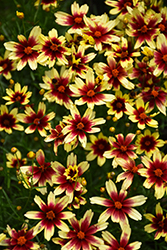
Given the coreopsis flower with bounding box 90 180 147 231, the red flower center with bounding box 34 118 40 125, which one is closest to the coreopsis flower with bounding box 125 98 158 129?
the coreopsis flower with bounding box 90 180 147 231

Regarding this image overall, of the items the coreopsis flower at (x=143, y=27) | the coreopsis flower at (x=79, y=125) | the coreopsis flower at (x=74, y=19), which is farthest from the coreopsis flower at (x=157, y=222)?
the coreopsis flower at (x=74, y=19)

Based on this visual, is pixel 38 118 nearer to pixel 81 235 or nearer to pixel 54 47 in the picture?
pixel 54 47

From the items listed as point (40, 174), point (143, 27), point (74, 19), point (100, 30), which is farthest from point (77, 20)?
point (40, 174)

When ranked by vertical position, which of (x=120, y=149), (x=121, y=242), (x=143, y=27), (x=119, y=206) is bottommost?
(x=121, y=242)

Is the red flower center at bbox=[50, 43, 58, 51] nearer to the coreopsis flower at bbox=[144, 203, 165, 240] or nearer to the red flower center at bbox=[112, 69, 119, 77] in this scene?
the red flower center at bbox=[112, 69, 119, 77]

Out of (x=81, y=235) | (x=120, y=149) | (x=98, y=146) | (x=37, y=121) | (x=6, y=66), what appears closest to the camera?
(x=81, y=235)

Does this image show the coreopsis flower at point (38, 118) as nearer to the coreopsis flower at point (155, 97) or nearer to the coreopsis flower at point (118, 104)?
the coreopsis flower at point (118, 104)

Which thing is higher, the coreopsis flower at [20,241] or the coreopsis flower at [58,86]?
the coreopsis flower at [58,86]
